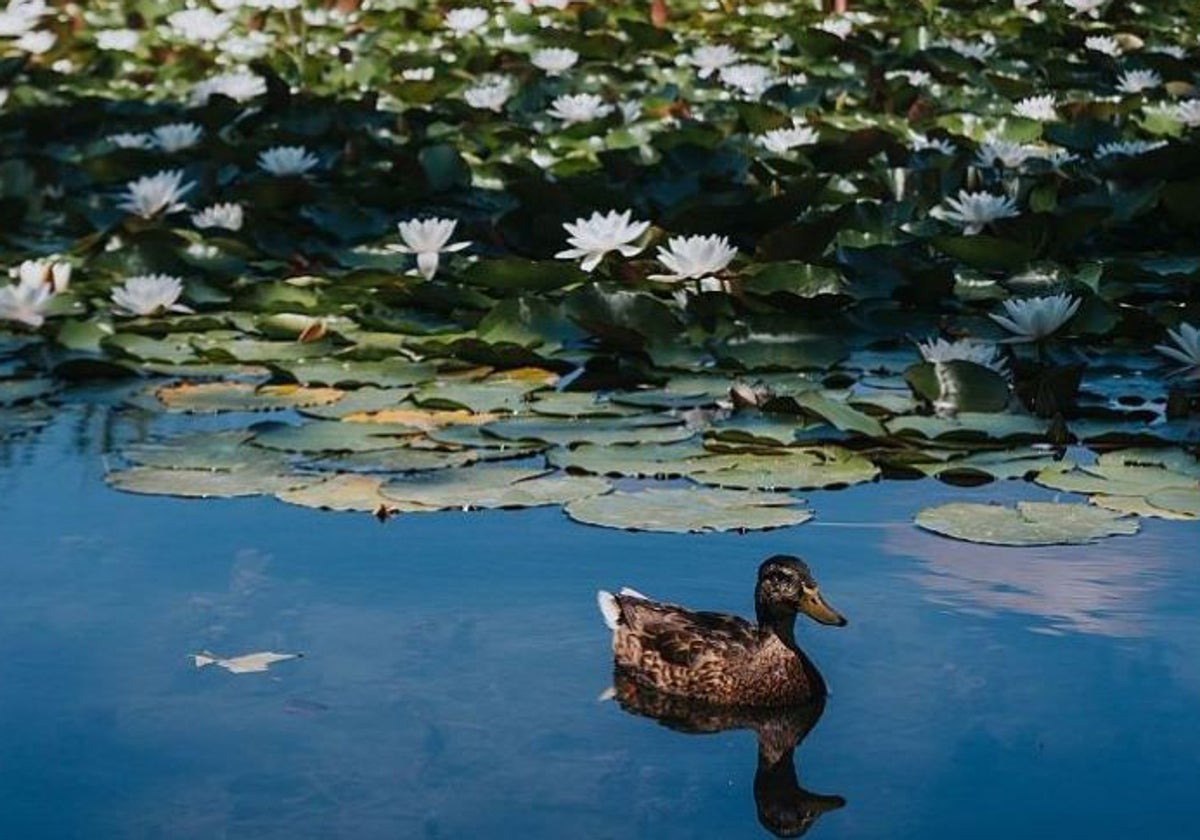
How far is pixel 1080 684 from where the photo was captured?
3668 mm

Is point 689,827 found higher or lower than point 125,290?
lower

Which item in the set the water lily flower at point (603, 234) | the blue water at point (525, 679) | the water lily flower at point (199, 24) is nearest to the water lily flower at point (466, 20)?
the water lily flower at point (199, 24)

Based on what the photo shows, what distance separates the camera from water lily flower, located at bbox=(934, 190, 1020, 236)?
21.9ft

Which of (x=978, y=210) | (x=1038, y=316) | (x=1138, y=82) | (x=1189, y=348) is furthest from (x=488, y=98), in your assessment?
(x=1189, y=348)

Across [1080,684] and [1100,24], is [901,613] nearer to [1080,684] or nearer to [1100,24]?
[1080,684]

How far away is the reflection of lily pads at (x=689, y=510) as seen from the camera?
14.8ft

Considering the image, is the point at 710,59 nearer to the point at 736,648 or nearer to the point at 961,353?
the point at 961,353

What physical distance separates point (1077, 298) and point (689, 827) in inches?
119

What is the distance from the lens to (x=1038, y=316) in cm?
557

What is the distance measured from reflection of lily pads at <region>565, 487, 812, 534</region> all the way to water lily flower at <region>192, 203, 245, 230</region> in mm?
3091

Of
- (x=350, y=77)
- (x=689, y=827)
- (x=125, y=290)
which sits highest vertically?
(x=350, y=77)

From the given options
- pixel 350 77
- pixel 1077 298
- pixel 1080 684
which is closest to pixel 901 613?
pixel 1080 684

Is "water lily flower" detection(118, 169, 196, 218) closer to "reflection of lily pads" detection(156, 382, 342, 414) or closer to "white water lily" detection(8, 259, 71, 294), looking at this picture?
"white water lily" detection(8, 259, 71, 294)

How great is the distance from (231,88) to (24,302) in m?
3.68
